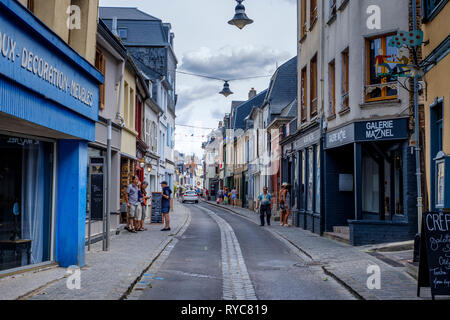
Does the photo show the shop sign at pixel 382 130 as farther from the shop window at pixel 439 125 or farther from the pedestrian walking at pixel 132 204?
the pedestrian walking at pixel 132 204

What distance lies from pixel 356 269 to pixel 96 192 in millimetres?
6338

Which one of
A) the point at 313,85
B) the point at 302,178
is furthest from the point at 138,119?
the point at 313,85

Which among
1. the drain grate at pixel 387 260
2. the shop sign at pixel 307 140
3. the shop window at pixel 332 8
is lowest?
the drain grate at pixel 387 260

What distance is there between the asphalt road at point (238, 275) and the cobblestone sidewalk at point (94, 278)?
0.42 meters

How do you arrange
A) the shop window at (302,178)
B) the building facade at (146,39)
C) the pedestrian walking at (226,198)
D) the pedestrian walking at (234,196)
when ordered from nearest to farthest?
the shop window at (302,178) → the building facade at (146,39) → the pedestrian walking at (234,196) → the pedestrian walking at (226,198)

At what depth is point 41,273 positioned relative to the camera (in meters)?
9.59

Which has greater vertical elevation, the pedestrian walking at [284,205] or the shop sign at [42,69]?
the shop sign at [42,69]

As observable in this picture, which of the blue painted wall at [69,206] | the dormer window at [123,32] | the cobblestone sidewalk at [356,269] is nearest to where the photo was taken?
the cobblestone sidewalk at [356,269]

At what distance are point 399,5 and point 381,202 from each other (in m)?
5.72

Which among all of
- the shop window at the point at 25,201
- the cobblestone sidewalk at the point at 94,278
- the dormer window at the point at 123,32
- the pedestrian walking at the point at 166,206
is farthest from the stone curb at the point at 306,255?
the dormer window at the point at 123,32

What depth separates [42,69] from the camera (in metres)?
8.41

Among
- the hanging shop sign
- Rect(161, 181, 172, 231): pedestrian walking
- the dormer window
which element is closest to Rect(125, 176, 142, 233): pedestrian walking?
Rect(161, 181, 172, 231): pedestrian walking

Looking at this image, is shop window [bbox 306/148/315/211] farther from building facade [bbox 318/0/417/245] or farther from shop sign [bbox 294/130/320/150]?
building facade [bbox 318/0/417/245]

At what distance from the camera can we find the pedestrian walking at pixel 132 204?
18844mm
